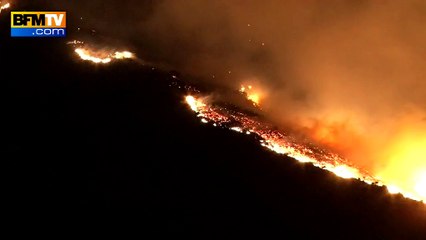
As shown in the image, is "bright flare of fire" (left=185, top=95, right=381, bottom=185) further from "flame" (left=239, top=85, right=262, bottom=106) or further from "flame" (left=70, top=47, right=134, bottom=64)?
"flame" (left=70, top=47, right=134, bottom=64)

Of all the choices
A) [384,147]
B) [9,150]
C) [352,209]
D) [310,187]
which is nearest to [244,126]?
[310,187]

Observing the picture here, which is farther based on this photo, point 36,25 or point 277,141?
point 36,25

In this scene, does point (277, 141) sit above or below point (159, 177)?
above

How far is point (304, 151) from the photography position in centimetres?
1658

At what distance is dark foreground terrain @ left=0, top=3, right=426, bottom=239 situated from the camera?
1320 centimetres

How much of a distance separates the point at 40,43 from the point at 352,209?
1644 cm

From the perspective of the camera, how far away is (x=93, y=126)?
16641 millimetres

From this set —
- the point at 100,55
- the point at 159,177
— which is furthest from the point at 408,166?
the point at 100,55

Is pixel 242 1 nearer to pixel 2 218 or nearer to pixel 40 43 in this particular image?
pixel 40 43

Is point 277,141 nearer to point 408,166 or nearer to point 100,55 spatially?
point 408,166

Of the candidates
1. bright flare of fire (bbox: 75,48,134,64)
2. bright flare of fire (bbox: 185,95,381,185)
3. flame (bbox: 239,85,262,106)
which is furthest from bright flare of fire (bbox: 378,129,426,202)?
bright flare of fire (bbox: 75,48,134,64)

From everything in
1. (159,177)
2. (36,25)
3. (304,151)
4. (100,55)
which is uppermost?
(36,25)

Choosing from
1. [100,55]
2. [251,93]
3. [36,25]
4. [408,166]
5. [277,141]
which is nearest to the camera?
[277,141]

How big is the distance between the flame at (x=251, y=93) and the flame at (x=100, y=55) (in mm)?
5855
